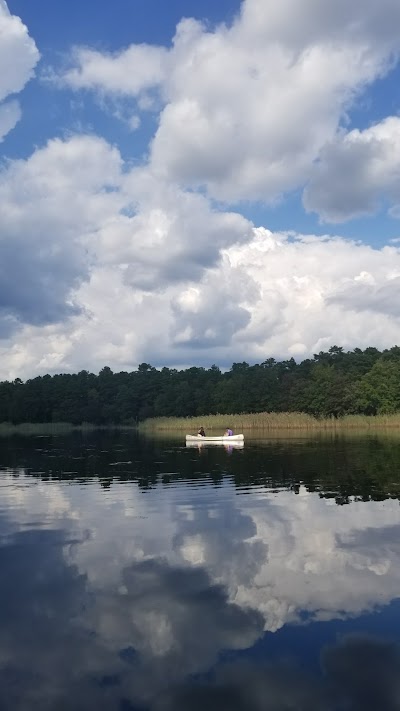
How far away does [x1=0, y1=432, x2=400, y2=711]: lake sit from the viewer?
26.8 ft

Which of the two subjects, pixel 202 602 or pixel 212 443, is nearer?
pixel 202 602

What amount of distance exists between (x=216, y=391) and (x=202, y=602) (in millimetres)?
124126

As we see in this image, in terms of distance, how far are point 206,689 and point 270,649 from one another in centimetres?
159

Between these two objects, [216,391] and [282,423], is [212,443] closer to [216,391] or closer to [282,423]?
[282,423]

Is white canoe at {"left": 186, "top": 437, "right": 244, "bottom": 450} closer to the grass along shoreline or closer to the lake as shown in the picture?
the grass along shoreline

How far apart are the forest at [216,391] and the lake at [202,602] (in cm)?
8174

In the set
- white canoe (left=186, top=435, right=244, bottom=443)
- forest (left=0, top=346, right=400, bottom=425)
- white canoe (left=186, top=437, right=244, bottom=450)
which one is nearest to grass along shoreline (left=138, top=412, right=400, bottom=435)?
forest (left=0, top=346, right=400, bottom=425)

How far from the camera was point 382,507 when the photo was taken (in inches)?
830

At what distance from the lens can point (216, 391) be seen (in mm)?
135500

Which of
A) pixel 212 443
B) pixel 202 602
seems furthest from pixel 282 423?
pixel 202 602

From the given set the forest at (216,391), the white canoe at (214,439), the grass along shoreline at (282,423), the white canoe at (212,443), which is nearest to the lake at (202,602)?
the white canoe at (212,443)

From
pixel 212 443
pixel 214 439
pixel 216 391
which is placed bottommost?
pixel 212 443

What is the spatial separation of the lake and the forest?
8174 centimetres

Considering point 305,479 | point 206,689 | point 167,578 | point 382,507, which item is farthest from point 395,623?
point 305,479
